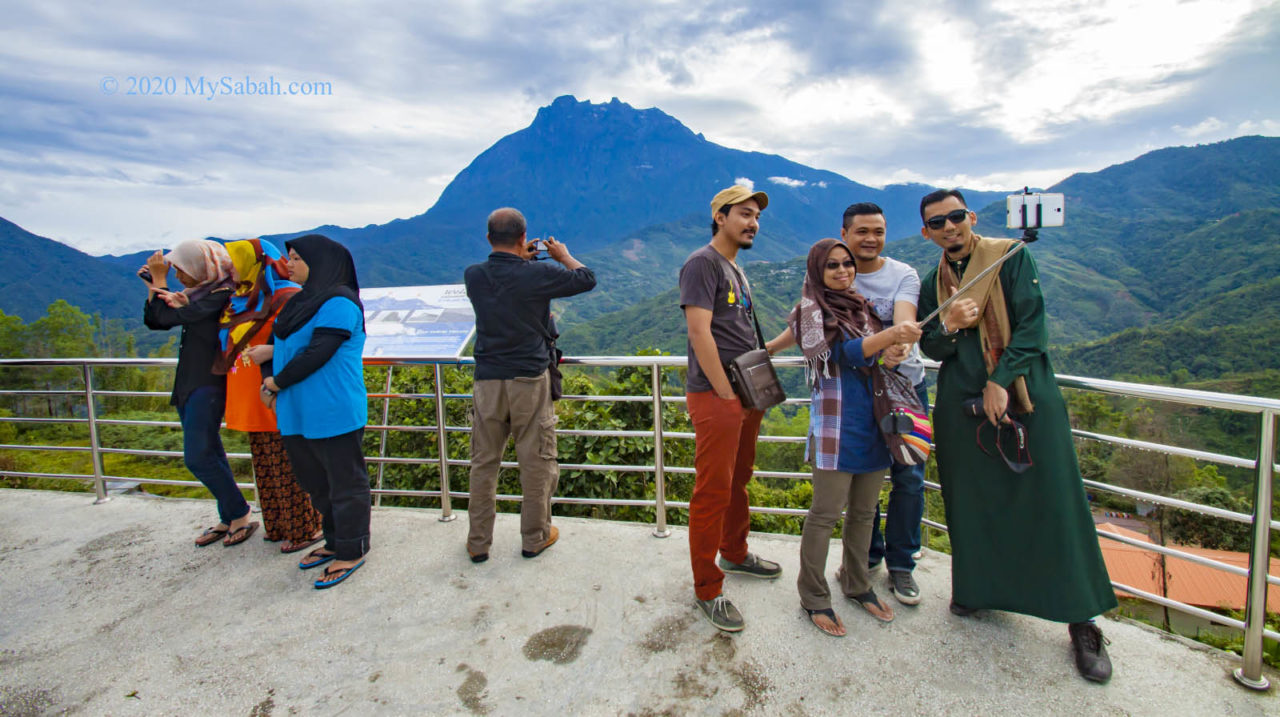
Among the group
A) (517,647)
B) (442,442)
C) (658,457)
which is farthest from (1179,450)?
(442,442)

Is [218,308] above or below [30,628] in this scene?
above

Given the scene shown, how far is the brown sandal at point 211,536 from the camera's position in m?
3.39

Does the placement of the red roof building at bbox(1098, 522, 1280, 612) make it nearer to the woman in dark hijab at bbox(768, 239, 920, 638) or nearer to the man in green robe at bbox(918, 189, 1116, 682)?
the man in green robe at bbox(918, 189, 1116, 682)

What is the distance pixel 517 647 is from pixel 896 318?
6.59ft

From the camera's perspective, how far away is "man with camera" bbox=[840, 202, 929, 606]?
245 centimetres

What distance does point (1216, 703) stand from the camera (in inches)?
78.7

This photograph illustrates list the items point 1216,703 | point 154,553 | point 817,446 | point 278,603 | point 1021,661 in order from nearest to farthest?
point 1216,703 → point 1021,661 → point 817,446 → point 278,603 → point 154,553

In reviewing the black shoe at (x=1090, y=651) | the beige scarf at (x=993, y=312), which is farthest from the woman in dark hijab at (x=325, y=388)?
the black shoe at (x=1090, y=651)

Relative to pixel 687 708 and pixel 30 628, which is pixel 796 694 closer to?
pixel 687 708

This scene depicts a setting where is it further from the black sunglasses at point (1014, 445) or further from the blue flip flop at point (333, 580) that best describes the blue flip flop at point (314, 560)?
the black sunglasses at point (1014, 445)

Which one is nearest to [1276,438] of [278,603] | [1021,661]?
[1021,661]

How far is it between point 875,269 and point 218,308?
3248 mm

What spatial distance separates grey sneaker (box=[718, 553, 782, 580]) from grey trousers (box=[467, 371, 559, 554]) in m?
0.97

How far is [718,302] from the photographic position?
2.38m
